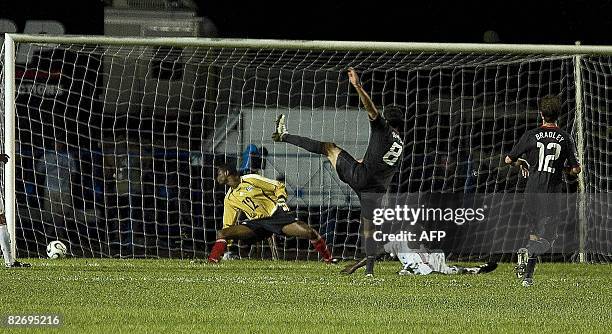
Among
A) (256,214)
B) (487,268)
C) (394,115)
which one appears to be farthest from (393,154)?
(394,115)

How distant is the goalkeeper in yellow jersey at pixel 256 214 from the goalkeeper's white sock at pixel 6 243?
2.54m

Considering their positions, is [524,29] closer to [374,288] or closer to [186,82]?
[186,82]

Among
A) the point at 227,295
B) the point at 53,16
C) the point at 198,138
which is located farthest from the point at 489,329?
the point at 53,16

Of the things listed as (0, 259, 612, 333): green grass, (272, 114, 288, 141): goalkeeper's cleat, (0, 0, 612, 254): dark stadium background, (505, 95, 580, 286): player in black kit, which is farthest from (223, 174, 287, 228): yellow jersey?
(505, 95, 580, 286): player in black kit

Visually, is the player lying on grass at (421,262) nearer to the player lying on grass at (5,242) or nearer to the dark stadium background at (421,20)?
the player lying on grass at (5,242)

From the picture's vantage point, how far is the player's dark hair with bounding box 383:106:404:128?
1714cm

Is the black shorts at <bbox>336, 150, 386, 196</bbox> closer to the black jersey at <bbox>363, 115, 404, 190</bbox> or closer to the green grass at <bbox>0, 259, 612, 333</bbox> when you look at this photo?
the black jersey at <bbox>363, 115, 404, 190</bbox>

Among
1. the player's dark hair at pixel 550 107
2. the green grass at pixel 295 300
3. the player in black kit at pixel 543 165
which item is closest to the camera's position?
the green grass at pixel 295 300

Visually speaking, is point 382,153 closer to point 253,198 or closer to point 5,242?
point 253,198

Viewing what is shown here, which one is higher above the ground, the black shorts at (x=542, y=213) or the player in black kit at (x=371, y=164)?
the player in black kit at (x=371, y=164)

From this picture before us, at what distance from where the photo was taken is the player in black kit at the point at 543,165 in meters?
12.0

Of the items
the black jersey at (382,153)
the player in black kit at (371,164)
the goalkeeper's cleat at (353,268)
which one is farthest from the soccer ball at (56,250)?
the black jersey at (382,153)

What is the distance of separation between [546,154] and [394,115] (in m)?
5.48

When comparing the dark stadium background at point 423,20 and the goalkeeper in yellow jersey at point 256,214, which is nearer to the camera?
the goalkeeper in yellow jersey at point 256,214
